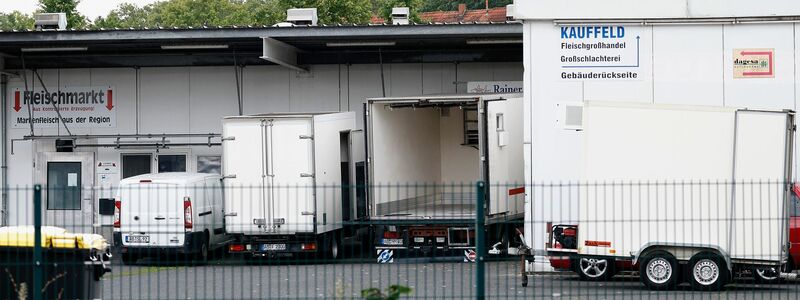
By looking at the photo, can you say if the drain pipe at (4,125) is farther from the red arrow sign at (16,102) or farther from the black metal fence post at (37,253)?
the black metal fence post at (37,253)

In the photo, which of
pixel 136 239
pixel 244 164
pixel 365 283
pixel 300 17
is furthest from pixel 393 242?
pixel 365 283

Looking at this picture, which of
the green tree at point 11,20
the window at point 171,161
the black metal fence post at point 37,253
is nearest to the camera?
Answer: the black metal fence post at point 37,253

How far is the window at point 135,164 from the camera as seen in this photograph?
96.5 feet

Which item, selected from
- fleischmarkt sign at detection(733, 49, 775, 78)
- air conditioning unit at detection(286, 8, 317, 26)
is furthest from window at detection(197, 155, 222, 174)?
fleischmarkt sign at detection(733, 49, 775, 78)

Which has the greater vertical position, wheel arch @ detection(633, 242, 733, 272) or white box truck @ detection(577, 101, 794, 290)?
white box truck @ detection(577, 101, 794, 290)

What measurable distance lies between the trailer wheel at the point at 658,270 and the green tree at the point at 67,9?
35929 millimetres

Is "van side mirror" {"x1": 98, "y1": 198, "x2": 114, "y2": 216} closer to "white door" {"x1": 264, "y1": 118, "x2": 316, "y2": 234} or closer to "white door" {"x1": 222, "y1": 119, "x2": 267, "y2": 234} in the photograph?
"white door" {"x1": 222, "y1": 119, "x2": 267, "y2": 234}

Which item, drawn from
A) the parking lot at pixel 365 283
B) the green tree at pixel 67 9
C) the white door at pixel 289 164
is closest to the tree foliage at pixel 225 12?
the green tree at pixel 67 9

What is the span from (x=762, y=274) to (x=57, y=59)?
1584 centimetres

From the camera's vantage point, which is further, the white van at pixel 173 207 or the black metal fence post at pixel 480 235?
the white van at pixel 173 207

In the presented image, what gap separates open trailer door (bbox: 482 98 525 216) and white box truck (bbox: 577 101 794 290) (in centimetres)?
424

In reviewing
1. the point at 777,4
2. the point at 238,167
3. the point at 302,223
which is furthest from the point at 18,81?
the point at 777,4

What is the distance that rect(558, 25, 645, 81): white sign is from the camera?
2116 centimetres

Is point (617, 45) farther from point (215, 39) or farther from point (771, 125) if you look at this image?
point (215, 39)
